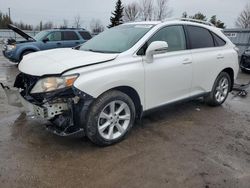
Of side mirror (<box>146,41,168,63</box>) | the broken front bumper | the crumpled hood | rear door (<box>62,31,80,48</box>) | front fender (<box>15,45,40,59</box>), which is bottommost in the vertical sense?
the broken front bumper

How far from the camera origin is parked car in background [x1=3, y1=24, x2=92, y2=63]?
1048 cm

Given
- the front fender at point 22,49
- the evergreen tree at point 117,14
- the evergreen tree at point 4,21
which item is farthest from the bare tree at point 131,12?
the front fender at point 22,49

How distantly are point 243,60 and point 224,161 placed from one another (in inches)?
324

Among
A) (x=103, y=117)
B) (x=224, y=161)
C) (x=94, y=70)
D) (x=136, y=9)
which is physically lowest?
(x=224, y=161)

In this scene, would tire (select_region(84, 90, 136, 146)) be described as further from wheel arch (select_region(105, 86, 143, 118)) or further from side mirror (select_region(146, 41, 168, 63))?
side mirror (select_region(146, 41, 168, 63))

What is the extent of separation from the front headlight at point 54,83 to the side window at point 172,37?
144cm

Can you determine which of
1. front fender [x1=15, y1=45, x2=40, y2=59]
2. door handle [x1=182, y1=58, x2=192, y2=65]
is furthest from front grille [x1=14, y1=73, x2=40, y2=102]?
front fender [x1=15, y1=45, x2=40, y2=59]

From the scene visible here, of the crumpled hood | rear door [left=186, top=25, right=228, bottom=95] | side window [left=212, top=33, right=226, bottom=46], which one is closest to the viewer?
the crumpled hood

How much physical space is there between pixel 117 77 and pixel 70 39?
8883mm

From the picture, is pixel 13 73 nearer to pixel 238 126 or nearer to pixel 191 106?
pixel 191 106

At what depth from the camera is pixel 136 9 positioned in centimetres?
4394

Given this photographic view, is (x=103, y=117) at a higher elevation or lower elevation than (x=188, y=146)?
higher

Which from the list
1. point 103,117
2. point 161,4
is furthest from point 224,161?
point 161,4

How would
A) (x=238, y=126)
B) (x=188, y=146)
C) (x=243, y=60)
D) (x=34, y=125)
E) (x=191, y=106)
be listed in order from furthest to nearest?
(x=243, y=60) < (x=191, y=106) < (x=238, y=126) < (x=34, y=125) < (x=188, y=146)
